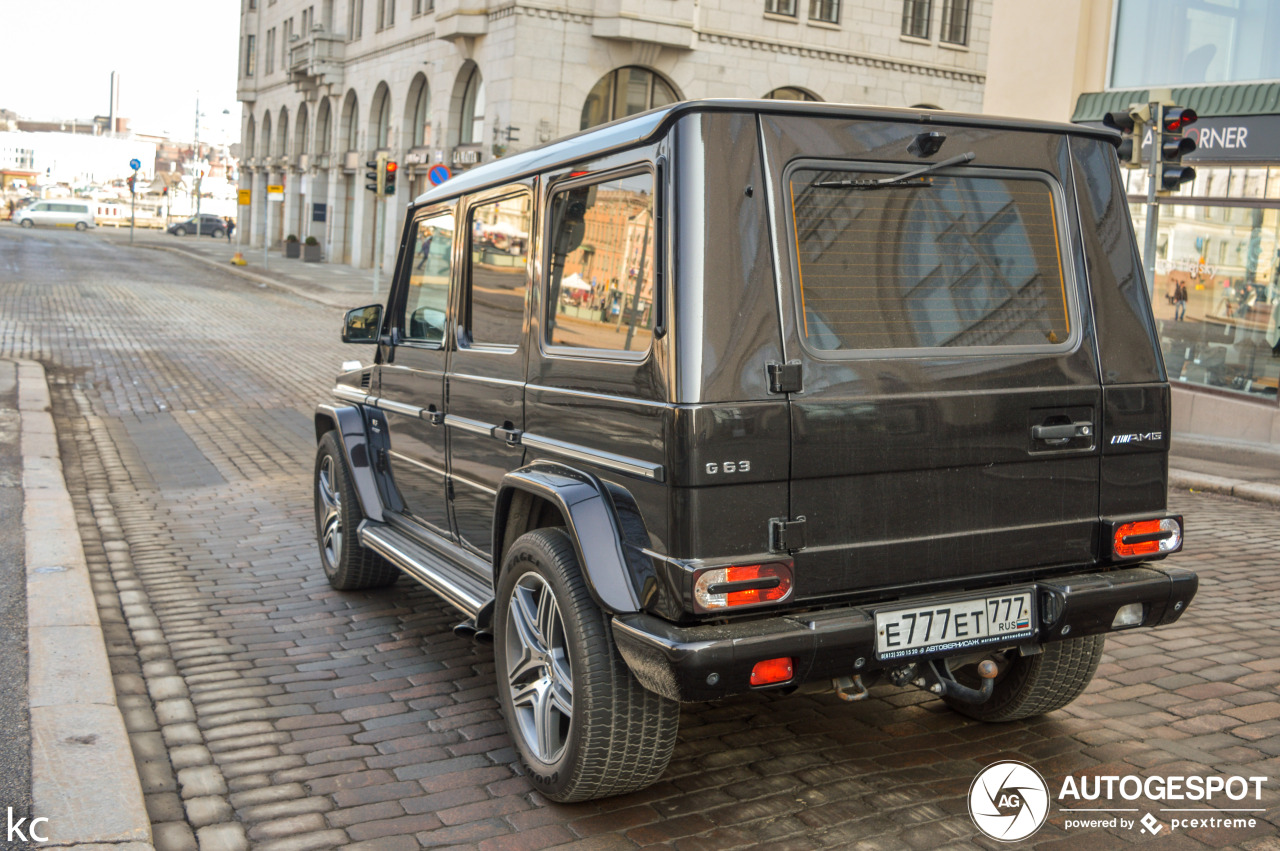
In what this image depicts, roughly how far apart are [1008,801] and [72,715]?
3.11 metres

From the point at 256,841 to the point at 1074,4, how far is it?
15.1 metres

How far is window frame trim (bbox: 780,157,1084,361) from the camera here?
3.34 m

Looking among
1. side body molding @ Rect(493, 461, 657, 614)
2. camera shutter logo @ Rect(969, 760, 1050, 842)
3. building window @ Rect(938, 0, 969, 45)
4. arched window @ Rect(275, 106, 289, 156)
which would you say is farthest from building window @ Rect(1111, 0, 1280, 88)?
arched window @ Rect(275, 106, 289, 156)

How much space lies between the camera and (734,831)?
3.50 metres

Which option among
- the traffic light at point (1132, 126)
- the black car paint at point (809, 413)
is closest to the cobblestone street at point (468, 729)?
the black car paint at point (809, 413)

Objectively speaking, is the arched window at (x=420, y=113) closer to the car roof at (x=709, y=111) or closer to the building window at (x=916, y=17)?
the building window at (x=916, y=17)

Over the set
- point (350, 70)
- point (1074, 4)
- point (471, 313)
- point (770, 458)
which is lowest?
point (770, 458)

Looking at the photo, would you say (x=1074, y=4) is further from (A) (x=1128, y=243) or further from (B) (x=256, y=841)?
(B) (x=256, y=841)

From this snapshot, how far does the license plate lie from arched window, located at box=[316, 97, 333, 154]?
166 feet

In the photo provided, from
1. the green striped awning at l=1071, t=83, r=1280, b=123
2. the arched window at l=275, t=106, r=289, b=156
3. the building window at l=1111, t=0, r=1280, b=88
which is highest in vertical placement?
the arched window at l=275, t=106, r=289, b=156

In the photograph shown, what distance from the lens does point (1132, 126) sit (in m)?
11.4

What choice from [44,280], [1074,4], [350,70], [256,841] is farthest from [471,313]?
[350,70]

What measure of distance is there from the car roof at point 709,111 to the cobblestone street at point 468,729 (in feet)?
6.54

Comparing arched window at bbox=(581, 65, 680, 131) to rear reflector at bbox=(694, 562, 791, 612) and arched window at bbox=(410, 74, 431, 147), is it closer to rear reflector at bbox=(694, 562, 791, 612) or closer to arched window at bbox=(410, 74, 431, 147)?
arched window at bbox=(410, 74, 431, 147)
